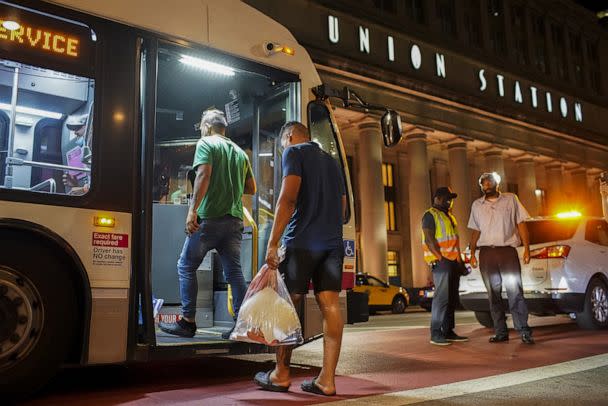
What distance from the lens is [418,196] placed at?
32188mm

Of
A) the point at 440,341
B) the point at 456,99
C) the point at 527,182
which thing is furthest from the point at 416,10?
the point at 440,341

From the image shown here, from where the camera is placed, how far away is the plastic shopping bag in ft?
13.8

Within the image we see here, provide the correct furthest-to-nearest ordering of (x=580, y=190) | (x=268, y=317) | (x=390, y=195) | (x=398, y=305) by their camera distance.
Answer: (x=580, y=190) → (x=390, y=195) → (x=398, y=305) → (x=268, y=317)

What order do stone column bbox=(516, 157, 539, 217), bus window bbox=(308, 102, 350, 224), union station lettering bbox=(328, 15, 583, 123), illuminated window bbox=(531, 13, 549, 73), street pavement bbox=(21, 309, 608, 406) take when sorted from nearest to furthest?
1. street pavement bbox=(21, 309, 608, 406)
2. bus window bbox=(308, 102, 350, 224)
3. union station lettering bbox=(328, 15, 583, 123)
4. stone column bbox=(516, 157, 539, 217)
5. illuminated window bbox=(531, 13, 549, 73)

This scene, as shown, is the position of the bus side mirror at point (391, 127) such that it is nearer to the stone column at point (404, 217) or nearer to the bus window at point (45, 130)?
the bus window at point (45, 130)

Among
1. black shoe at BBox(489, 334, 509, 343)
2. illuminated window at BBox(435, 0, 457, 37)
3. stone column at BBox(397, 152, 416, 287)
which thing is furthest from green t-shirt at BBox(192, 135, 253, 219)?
illuminated window at BBox(435, 0, 457, 37)

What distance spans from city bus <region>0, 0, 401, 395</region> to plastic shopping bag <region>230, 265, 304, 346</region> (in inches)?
32.2

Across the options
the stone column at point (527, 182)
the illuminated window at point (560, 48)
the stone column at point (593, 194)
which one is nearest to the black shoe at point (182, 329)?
the stone column at point (527, 182)

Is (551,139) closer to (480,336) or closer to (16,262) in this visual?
(480,336)

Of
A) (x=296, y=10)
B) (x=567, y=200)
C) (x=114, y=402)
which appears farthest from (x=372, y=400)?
(x=567, y=200)

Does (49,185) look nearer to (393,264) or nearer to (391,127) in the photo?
(391,127)

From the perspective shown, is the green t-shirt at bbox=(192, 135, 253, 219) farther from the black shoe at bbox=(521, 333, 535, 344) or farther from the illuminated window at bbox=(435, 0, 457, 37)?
the illuminated window at bbox=(435, 0, 457, 37)

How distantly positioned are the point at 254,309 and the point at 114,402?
1153 mm

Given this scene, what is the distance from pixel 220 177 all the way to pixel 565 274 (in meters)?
5.47
